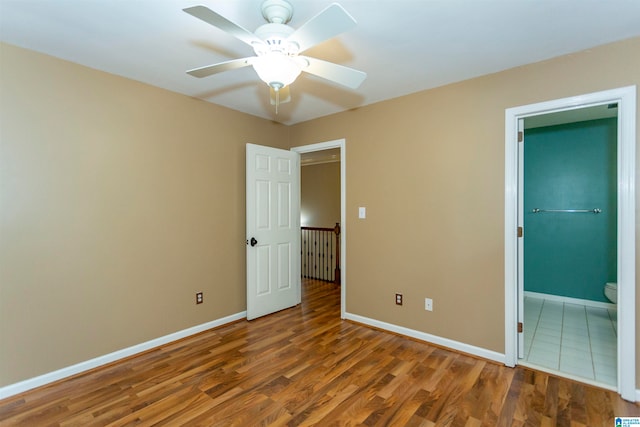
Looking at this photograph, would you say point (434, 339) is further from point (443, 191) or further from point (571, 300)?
point (571, 300)

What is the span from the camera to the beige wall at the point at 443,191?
8.11ft

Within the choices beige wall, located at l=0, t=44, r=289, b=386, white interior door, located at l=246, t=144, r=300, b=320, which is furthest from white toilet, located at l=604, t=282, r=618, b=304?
beige wall, located at l=0, t=44, r=289, b=386

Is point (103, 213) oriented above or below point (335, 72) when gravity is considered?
below

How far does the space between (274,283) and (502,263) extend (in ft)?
8.15

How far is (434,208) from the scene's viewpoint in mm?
→ 3006

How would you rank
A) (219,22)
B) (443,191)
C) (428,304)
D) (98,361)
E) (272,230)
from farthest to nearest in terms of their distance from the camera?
(272,230), (428,304), (443,191), (98,361), (219,22)

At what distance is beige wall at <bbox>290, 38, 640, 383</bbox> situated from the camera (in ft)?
8.11

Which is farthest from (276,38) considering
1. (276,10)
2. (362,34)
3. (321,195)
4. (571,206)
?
(321,195)

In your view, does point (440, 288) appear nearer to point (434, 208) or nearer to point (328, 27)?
point (434, 208)

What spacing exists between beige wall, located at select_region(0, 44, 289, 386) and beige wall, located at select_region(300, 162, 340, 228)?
356 cm

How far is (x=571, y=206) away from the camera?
13.5 ft

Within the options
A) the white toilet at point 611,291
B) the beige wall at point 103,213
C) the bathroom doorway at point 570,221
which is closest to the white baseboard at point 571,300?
the bathroom doorway at point 570,221

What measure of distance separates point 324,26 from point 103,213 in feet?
7.77

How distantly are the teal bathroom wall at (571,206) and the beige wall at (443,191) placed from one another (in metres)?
2.30
